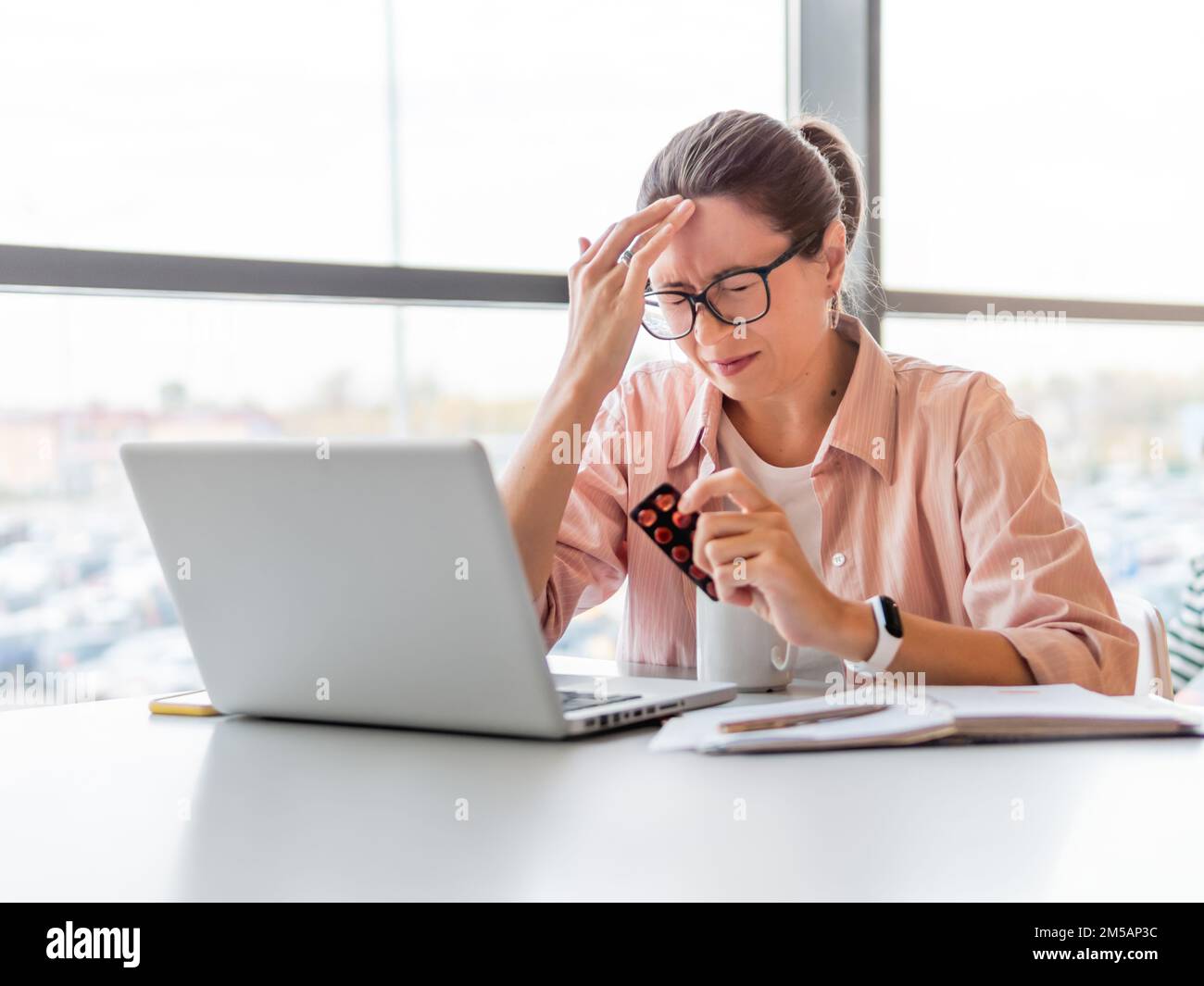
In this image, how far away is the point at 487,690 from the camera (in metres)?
1.00

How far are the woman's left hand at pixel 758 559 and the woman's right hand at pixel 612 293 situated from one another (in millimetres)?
493

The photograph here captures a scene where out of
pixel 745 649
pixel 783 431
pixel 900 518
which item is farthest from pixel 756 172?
pixel 745 649

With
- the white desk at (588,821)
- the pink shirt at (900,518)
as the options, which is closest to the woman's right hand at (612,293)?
the pink shirt at (900,518)

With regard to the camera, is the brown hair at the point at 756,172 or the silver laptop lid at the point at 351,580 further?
the brown hair at the point at 756,172

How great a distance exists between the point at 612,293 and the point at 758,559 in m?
0.61

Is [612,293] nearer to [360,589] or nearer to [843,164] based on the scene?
[843,164]

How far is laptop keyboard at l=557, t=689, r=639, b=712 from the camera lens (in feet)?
3.50

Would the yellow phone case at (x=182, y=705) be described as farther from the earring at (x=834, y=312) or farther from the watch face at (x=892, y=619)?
the earring at (x=834, y=312)

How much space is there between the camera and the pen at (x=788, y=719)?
0.97m

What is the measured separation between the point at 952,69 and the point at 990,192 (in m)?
0.31

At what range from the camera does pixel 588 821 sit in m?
0.77

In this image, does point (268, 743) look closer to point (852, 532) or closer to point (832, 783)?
point (832, 783)

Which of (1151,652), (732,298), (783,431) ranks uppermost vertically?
(732,298)
